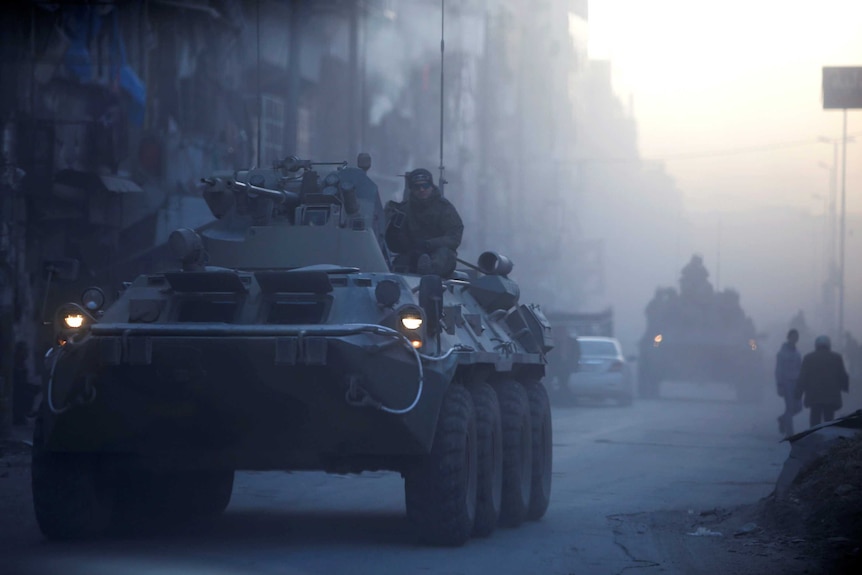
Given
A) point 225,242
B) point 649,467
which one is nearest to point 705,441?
point 649,467

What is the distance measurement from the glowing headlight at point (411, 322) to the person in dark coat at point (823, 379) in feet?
36.2

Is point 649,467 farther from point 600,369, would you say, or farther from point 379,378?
point 600,369

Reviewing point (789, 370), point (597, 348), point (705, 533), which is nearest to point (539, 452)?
point (705, 533)

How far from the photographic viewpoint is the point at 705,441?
21172 millimetres

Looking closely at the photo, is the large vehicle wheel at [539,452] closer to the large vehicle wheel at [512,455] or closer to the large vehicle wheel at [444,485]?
the large vehicle wheel at [512,455]

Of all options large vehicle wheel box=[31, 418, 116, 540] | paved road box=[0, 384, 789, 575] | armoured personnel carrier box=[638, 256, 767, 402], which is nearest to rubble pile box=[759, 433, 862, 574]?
paved road box=[0, 384, 789, 575]

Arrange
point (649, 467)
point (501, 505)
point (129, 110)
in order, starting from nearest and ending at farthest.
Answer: point (501, 505), point (649, 467), point (129, 110)

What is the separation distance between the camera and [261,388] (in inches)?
344

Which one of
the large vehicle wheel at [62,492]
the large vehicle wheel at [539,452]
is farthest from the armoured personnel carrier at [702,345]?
the large vehicle wheel at [62,492]

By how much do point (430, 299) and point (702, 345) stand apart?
87.9ft

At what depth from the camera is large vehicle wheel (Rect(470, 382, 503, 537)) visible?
10.0 m

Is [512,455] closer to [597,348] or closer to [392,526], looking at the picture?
[392,526]

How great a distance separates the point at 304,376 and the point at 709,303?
2820 centimetres

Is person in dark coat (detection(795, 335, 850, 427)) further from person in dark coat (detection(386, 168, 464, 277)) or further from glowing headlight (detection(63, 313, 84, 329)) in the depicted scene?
glowing headlight (detection(63, 313, 84, 329))
